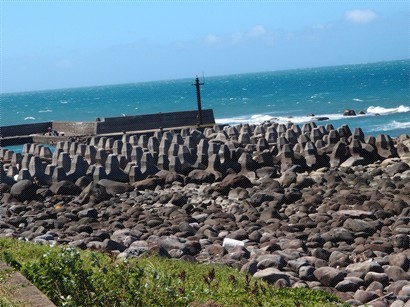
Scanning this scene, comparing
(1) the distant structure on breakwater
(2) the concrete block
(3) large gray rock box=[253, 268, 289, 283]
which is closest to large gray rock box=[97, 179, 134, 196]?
(2) the concrete block

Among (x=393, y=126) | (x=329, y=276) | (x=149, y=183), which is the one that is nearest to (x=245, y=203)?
(x=149, y=183)

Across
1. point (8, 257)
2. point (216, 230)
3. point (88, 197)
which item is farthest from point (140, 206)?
point (8, 257)

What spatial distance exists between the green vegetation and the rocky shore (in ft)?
5.42

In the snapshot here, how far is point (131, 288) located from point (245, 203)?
9772mm

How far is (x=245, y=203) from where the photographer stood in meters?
17.3

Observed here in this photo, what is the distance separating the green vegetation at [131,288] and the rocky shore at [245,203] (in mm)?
1652

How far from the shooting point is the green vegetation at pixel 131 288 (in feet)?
24.7

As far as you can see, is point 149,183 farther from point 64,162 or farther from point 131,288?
point 131,288

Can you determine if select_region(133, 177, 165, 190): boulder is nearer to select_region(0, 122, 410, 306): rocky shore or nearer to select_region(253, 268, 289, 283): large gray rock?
select_region(0, 122, 410, 306): rocky shore

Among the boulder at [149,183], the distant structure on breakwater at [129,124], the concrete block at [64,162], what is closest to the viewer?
the boulder at [149,183]

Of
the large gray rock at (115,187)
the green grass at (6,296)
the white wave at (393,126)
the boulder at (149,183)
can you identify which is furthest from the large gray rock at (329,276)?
the white wave at (393,126)

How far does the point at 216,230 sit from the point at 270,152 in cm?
816

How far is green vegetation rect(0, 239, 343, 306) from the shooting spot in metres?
7.52

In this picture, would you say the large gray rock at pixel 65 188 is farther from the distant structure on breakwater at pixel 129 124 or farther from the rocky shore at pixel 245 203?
the distant structure on breakwater at pixel 129 124
